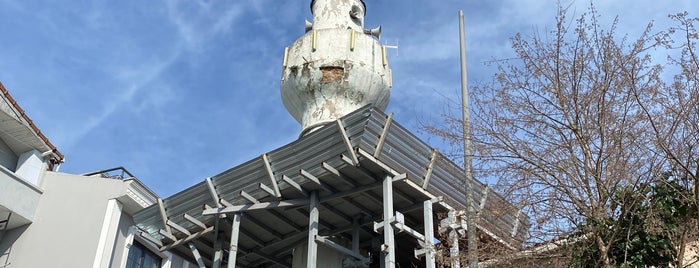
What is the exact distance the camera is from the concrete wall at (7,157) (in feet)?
94.0

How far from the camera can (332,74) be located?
87.1 ft

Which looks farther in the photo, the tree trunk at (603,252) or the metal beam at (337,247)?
the metal beam at (337,247)

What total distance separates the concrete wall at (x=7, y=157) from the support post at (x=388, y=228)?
14.9 metres

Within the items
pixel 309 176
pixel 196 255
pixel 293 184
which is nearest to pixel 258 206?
pixel 293 184

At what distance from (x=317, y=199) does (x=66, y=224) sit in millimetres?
10032

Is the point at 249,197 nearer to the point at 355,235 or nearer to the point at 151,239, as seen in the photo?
the point at 355,235

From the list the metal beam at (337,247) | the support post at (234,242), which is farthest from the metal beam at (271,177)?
the metal beam at (337,247)

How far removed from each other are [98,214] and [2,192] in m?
3.29

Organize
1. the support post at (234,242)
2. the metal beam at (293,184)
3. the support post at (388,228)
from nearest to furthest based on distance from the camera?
the support post at (388,228), the metal beam at (293,184), the support post at (234,242)

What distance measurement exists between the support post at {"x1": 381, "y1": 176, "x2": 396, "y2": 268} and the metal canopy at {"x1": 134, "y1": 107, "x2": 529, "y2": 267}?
0.27ft

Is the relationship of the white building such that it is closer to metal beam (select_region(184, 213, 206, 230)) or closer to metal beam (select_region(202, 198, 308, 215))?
metal beam (select_region(184, 213, 206, 230))

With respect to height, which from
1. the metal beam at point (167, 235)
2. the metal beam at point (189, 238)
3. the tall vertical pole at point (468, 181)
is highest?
the metal beam at point (167, 235)

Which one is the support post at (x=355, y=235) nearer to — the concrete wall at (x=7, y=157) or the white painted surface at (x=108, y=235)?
the white painted surface at (x=108, y=235)

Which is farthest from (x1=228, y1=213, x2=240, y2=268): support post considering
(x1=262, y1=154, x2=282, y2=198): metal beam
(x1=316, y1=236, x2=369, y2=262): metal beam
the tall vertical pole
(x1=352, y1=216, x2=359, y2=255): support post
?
the tall vertical pole
